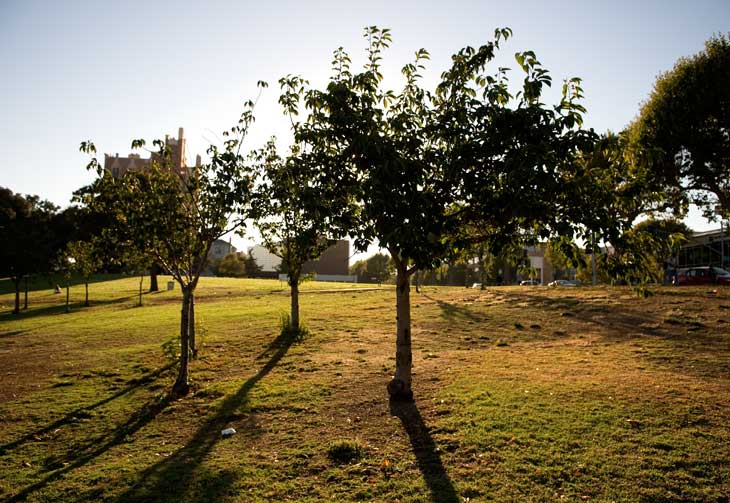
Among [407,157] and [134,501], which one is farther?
[407,157]

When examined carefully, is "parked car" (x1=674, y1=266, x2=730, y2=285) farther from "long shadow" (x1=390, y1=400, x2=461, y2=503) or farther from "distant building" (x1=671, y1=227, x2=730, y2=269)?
"long shadow" (x1=390, y1=400, x2=461, y2=503)

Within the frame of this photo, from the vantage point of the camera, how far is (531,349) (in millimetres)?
15656

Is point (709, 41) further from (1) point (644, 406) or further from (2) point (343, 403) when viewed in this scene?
(2) point (343, 403)

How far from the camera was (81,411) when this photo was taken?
34.5 feet

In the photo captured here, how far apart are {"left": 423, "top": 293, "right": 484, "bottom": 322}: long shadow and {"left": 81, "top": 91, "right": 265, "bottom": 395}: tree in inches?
523

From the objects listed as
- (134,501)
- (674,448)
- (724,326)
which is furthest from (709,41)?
(134,501)

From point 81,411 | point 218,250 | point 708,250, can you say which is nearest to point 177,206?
point 81,411

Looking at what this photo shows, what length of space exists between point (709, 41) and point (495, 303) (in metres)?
17.3

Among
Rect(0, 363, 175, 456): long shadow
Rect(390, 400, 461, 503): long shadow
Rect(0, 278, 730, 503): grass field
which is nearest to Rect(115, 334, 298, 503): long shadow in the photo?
Rect(0, 278, 730, 503): grass field

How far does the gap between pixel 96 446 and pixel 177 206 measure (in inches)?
215

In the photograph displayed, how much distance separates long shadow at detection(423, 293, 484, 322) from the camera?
22038 mm

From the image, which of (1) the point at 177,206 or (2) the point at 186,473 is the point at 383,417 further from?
(1) the point at 177,206

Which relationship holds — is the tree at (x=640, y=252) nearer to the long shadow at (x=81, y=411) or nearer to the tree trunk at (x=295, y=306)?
the long shadow at (x=81, y=411)

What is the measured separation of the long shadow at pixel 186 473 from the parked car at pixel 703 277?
4392cm
